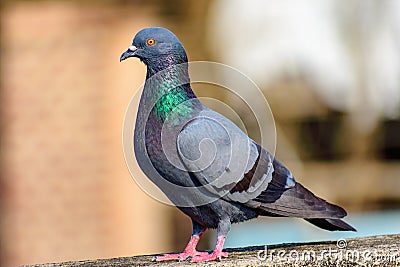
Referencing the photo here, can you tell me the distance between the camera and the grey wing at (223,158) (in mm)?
3943

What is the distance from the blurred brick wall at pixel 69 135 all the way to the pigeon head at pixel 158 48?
6.86 meters

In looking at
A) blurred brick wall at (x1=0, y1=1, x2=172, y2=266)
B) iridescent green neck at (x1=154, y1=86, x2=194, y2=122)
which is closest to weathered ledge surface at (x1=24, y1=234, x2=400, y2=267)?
iridescent green neck at (x1=154, y1=86, x2=194, y2=122)

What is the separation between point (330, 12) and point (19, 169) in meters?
4.73

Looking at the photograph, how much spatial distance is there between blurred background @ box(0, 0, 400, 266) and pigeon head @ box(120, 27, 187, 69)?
6294 mm

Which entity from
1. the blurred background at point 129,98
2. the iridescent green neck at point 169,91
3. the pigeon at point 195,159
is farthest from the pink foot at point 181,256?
the blurred background at point 129,98

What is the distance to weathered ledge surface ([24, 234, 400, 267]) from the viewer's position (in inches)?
149

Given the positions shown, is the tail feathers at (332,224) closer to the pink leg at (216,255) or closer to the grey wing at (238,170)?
the grey wing at (238,170)

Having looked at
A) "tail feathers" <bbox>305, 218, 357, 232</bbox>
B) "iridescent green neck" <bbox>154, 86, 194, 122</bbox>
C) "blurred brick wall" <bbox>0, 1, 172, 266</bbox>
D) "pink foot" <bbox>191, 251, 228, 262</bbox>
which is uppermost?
"blurred brick wall" <bbox>0, 1, 172, 266</bbox>

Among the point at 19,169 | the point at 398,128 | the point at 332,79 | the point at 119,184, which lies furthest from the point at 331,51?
the point at 19,169

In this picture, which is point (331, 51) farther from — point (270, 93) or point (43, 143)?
point (43, 143)

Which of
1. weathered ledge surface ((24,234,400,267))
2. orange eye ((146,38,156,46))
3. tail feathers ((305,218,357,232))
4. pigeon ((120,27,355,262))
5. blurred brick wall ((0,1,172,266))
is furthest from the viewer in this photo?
blurred brick wall ((0,1,172,266))

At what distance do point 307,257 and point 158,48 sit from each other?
3.84 feet

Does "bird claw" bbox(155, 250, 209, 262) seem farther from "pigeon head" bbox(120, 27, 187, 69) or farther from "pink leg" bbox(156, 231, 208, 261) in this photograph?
"pigeon head" bbox(120, 27, 187, 69)

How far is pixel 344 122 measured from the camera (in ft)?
40.3
